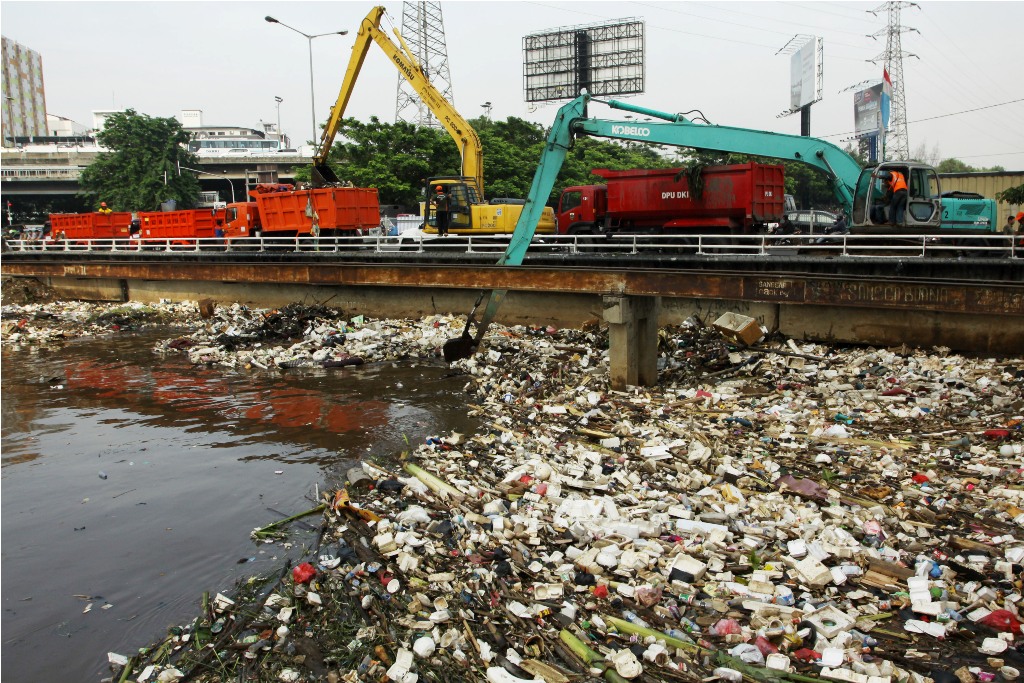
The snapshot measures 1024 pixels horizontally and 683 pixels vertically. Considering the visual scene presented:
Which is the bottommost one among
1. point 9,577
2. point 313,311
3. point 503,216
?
point 9,577

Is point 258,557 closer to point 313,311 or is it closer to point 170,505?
point 170,505

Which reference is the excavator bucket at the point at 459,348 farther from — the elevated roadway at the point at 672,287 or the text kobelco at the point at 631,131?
the text kobelco at the point at 631,131

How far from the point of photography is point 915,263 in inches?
489

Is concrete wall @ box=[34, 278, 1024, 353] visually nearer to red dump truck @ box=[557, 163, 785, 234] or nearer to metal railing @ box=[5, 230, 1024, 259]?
metal railing @ box=[5, 230, 1024, 259]

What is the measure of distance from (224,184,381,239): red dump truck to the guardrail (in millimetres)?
530

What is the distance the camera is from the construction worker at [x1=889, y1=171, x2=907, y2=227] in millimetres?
14305

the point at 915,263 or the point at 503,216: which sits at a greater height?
the point at 503,216

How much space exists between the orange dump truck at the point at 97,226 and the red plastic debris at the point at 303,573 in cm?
3105

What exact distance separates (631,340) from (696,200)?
6.14 metres

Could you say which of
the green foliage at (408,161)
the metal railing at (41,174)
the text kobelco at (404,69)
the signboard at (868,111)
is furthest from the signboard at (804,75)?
the metal railing at (41,174)

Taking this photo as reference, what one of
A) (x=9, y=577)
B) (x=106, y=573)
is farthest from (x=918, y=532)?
(x=9, y=577)

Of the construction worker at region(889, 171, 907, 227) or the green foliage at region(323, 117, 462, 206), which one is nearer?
the construction worker at region(889, 171, 907, 227)

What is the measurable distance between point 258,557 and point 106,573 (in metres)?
1.56

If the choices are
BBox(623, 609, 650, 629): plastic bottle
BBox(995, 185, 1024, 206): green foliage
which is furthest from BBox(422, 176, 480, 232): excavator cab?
BBox(623, 609, 650, 629): plastic bottle
